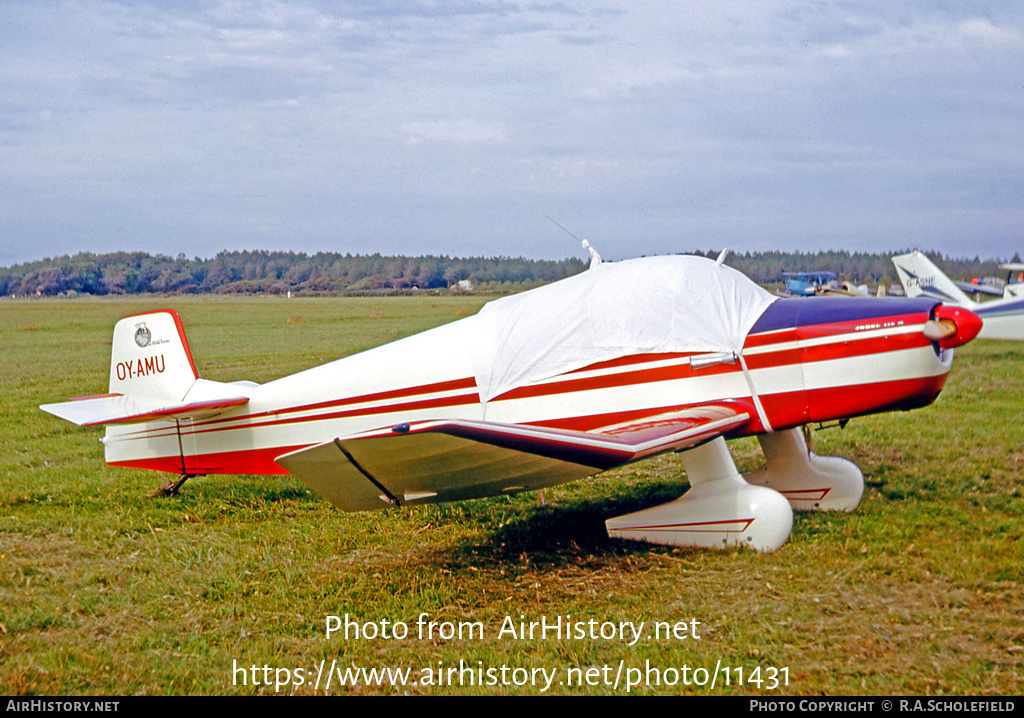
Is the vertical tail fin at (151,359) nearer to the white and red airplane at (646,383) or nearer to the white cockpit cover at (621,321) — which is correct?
the white and red airplane at (646,383)

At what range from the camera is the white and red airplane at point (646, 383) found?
17.0 feet

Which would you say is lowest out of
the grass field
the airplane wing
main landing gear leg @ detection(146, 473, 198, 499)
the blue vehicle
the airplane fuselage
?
the grass field

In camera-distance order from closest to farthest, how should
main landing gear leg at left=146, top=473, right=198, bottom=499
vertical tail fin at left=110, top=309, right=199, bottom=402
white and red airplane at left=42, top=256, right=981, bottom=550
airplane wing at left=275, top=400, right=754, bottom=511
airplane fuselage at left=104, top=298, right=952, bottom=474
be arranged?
1. airplane wing at left=275, top=400, right=754, bottom=511
2. white and red airplane at left=42, top=256, right=981, bottom=550
3. airplane fuselage at left=104, top=298, right=952, bottom=474
4. vertical tail fin at left=110, top=309, right=199, bottom=402
5. main landing gear leg at left=146, top=473, right=198, bottom=499

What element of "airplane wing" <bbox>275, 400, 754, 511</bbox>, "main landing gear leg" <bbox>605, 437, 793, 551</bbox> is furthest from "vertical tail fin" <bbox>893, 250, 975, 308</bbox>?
"airplane wing" <bbox>275, 400, 754, 511</bbox>

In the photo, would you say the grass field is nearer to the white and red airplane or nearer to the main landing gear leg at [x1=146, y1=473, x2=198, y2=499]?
the main landing gear leg at [x1=146, y1=473, x2=198, y2=499]

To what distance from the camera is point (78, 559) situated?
5559 millimetres

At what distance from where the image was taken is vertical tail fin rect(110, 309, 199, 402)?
664cm

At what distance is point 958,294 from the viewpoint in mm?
21312

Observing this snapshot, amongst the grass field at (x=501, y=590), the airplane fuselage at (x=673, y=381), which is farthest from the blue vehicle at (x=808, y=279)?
the airplane fuselage at (x=673, y=381)

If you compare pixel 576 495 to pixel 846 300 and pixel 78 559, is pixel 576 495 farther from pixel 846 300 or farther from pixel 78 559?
pixel 78 559

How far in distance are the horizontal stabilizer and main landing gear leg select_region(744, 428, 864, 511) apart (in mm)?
4570

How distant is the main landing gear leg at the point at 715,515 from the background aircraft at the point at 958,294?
12.8m
